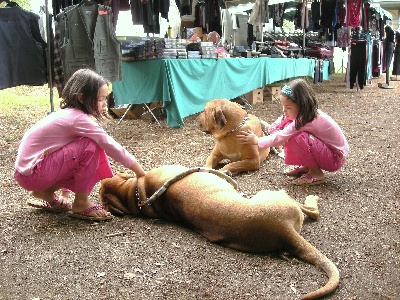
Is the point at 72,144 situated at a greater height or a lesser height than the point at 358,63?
lesser

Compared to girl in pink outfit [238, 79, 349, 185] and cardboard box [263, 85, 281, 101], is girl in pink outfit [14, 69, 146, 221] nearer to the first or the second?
girl in pink outfit [238, 79, 349, 185]

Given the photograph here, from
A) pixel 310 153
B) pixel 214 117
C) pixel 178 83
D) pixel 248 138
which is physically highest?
pixel 178 83

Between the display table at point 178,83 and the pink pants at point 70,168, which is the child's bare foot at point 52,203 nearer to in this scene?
the pink pants at point 70,168

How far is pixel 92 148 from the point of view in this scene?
289 cm

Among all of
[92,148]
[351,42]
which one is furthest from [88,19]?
[351,42]

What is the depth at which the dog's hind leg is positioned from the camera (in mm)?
3012

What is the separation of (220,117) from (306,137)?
803mm

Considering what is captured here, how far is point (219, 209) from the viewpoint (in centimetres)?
254

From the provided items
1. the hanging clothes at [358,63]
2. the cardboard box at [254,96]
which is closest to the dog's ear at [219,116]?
the cardboard box at [254,96]

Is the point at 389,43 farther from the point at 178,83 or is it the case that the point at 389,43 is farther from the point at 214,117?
the point at 214,117

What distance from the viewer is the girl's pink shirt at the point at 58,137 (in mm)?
2861

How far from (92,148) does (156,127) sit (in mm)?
4029

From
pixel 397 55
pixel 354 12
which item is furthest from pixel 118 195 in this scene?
pixel 397 55

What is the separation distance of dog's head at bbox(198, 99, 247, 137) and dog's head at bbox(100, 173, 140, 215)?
1234 millimetres
